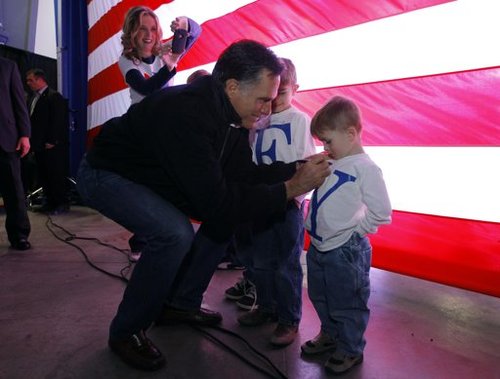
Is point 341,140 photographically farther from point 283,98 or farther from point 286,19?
point 286,19

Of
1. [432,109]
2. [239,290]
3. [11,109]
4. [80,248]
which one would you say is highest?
[432,109]

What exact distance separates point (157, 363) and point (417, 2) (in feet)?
5.14

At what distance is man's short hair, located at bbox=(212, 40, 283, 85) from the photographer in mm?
1119

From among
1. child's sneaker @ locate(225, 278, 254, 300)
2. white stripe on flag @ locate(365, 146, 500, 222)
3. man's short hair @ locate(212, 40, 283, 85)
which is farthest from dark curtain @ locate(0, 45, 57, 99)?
white stripe on flag @ locate(365, 146, 500, 222)

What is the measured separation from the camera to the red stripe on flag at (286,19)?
1620 mm

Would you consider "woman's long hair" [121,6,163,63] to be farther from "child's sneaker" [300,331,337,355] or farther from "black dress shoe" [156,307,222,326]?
"child's sneaker" [300,331,337,355]

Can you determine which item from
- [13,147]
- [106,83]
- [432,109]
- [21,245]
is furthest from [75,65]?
[432,109]

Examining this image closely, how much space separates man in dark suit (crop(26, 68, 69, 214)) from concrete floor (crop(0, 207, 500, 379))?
199cm

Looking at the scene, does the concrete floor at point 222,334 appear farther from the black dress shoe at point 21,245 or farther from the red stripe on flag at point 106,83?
the red stripe on flag at point 106,83

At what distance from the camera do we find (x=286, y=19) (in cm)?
193

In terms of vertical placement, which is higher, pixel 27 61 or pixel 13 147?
pixel 27 61

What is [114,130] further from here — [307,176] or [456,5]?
[456,5]

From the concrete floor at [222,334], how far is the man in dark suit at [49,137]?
78.3 inches

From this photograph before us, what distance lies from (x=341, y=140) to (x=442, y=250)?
27.0 inches
